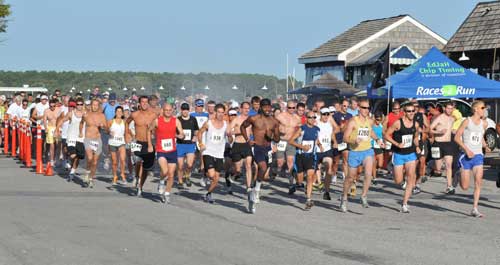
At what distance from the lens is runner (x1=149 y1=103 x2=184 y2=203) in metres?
15.2

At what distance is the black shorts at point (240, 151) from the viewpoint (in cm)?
1500

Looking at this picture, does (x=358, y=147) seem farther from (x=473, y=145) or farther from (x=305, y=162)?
(x=473, y=145)

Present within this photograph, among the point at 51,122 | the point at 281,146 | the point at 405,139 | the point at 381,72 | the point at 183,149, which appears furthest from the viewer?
the point at 381,72

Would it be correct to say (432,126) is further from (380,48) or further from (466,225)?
(380,48)

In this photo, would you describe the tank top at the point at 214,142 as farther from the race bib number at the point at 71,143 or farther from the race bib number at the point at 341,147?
the race bib number at the point at 71,143

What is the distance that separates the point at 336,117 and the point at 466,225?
6.80 metres

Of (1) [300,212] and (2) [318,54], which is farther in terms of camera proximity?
(2) [318,54]

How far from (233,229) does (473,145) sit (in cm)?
460

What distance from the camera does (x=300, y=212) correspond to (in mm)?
14039

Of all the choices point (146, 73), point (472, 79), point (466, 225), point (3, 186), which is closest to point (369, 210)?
point (466, 225)

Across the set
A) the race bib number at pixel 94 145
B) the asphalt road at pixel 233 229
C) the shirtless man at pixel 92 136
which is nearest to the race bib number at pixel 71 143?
the shirtless man at pixel 92 136

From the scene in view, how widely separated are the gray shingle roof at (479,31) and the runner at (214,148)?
71.2 ft

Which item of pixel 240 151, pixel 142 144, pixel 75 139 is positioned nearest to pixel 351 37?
pixel 75 139

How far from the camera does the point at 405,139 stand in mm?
14578
